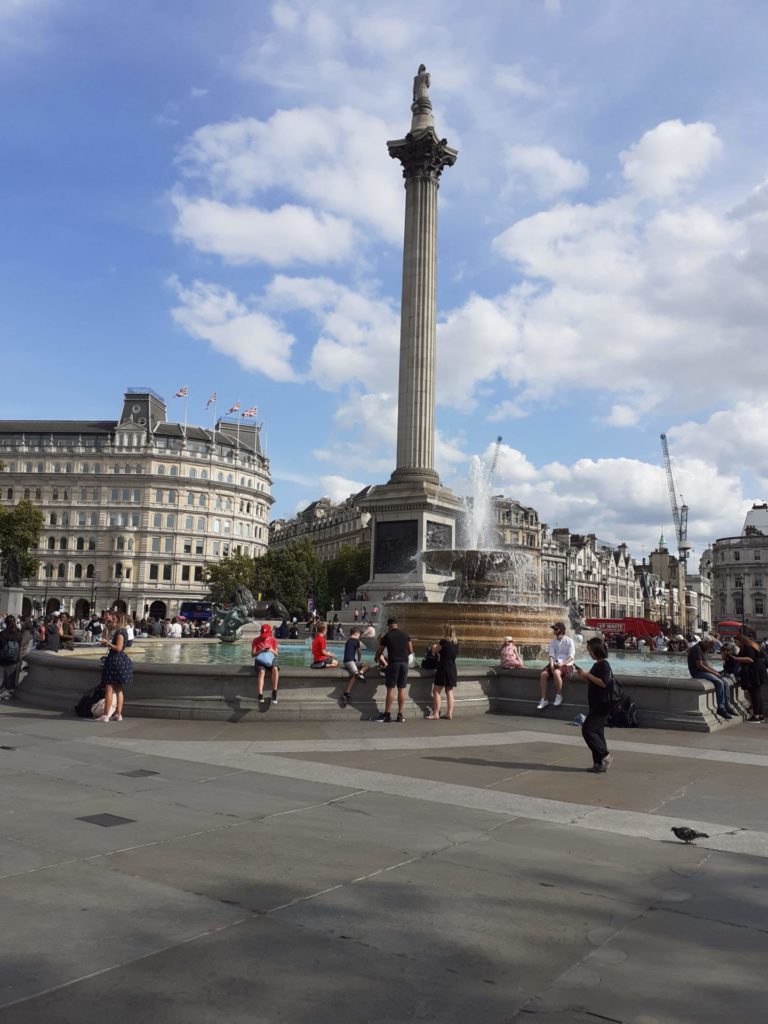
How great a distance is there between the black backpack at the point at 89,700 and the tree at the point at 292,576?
205 feet

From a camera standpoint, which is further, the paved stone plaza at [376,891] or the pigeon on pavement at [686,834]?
the pigeon on pavement at [686,834]

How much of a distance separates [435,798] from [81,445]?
4472 inches

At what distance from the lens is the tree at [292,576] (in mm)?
76812

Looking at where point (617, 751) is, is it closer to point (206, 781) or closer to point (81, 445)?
point (206, 781)

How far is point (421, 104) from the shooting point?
53.0 meters

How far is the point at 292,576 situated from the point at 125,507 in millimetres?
42101

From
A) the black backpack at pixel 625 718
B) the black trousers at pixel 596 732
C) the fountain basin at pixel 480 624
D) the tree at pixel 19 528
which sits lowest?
the black backpack at pixel 625 718

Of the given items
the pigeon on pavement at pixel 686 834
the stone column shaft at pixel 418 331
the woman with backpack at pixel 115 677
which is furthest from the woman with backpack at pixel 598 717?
the stone column shaft at pixel 418 331

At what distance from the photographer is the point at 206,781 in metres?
8.65

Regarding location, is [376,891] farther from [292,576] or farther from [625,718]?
[292,576]

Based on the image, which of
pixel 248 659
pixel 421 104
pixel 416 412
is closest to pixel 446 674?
pixel 248 659

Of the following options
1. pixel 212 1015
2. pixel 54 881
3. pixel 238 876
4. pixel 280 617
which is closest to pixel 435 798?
pixel 238 876

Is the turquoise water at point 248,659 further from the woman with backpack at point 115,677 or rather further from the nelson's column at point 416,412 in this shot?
the nelson's column at point 416,412

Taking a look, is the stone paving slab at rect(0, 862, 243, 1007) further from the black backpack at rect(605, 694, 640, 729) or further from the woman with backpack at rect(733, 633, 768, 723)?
the woman with backpack at rect(733, 633, 768, 723)
